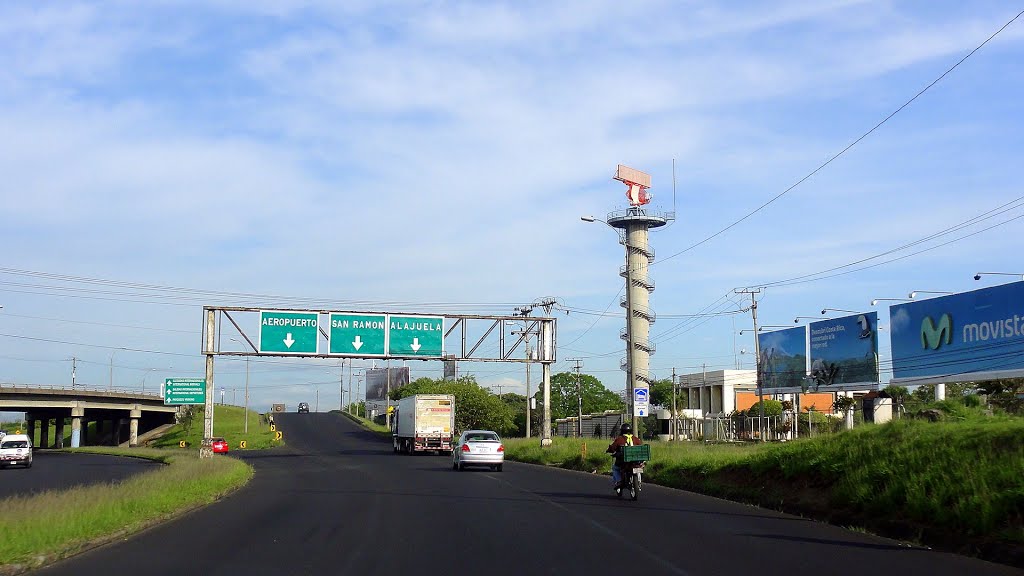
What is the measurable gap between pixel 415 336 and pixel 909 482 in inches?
1419

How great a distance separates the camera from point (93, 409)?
102 metres

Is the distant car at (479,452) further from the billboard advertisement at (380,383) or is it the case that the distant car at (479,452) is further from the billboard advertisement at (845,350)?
the billboard advertisement at (380,383)

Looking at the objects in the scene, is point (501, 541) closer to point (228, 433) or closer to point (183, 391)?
point (183, 391)

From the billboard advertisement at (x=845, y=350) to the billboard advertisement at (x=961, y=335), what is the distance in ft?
10.9

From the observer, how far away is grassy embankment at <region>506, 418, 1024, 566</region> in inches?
538

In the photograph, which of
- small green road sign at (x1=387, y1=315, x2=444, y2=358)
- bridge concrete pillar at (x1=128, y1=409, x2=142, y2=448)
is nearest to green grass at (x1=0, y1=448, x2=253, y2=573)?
small green road sign at (x1=387, y1=315, x2=444, y2=358)

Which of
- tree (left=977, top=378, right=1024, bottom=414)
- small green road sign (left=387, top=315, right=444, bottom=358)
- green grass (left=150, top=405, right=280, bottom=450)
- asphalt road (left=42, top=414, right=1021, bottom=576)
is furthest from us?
green grass (left=150, top=405, right=280, bottom=450)

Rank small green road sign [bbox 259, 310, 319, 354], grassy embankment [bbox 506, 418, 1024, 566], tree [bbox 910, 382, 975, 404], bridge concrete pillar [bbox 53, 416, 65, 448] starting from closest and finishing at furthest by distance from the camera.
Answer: grassy embankment [bbox 506, 418, 1024, 566], small green road sign [bbox 259, 310, 319, 354], tree [bbox 910, 382, 975, 404], bridge concrete pillar [bbox 53, 416, 65, 448]

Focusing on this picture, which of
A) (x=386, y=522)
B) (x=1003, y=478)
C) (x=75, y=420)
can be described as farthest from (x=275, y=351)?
(x=75, y=420)

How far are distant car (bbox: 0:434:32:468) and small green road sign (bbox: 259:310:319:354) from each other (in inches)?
620

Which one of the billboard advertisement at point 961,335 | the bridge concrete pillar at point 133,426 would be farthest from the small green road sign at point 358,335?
the bridge concrete pillar at point 133,426

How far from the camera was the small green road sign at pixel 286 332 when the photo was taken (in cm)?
4841

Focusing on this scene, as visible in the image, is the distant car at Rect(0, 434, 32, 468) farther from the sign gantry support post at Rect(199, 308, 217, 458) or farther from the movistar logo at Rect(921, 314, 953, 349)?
the movistar logo at Rect(921, 314, 953, 349)

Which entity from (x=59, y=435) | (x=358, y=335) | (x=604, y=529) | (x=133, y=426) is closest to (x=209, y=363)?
(x=358, y=335)
